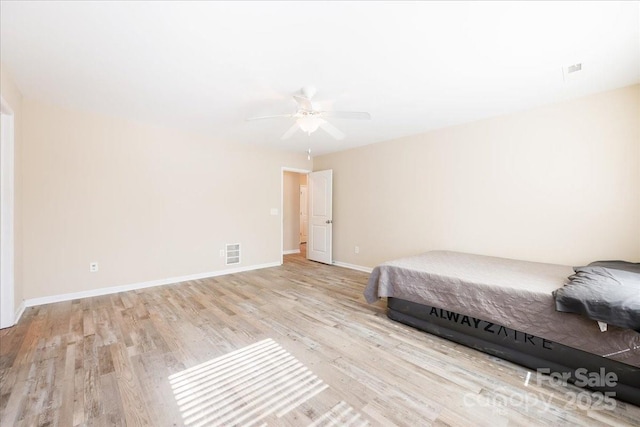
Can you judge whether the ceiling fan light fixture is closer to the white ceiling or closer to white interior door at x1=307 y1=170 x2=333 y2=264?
the white ceiling

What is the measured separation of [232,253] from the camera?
477 cm

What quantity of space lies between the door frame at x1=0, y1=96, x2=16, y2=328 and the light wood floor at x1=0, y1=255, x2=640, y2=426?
23 cm

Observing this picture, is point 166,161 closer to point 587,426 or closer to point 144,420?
point 144,420

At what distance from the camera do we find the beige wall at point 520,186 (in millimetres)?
2592

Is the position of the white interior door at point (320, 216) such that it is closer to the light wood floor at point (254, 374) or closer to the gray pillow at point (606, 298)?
the light wood floor at point (254, 374)

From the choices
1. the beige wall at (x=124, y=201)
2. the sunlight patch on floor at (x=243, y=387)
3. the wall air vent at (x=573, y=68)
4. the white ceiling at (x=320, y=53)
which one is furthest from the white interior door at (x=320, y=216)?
the wall air vent at (x=573, y=68)

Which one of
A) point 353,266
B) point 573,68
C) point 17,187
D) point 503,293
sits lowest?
point 353,266

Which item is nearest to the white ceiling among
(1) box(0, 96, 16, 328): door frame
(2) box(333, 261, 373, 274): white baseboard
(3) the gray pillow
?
(1) box(0, 96, 16, 328): door frame

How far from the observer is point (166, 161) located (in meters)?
4.02

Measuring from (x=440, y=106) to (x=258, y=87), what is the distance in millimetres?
2112

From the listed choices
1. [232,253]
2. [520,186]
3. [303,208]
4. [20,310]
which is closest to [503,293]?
[520,186]

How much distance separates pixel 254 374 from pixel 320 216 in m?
4.02

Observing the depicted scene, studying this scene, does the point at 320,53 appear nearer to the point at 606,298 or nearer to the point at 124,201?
the point at 606,298

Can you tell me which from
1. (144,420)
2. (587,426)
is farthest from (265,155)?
(587,426)
